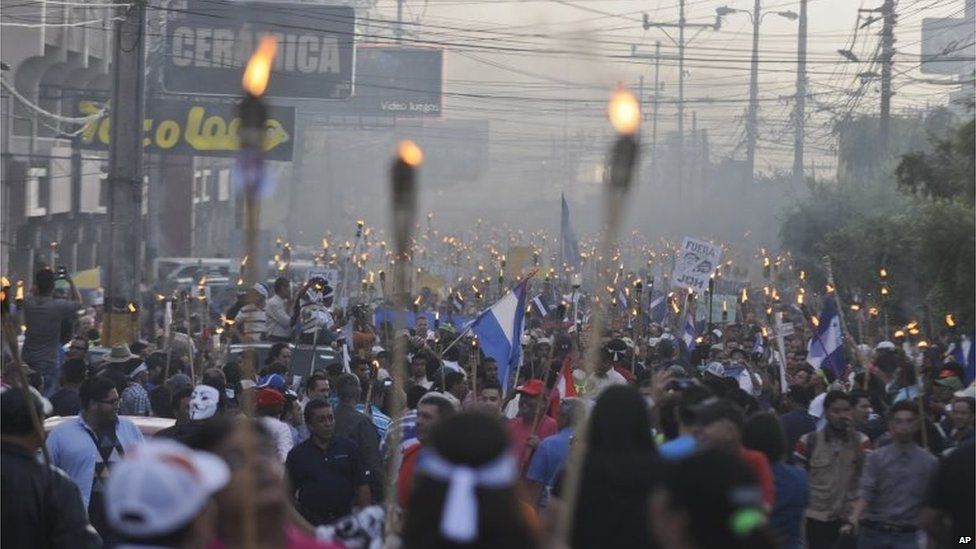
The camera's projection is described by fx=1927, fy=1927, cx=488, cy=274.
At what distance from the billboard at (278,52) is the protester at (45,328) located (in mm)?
30430

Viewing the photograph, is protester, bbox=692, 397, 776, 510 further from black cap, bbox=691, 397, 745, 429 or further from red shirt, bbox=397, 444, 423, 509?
red shirt, bbox=397, 444, 423, 509

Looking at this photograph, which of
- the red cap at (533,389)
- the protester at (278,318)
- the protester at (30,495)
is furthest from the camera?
the protester at (278,318)

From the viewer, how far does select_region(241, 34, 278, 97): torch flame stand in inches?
179

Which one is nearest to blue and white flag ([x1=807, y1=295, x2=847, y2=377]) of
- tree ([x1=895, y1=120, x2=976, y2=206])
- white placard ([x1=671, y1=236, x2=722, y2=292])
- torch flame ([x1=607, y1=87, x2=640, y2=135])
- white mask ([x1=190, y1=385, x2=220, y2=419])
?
tree ([x1=895, y1=120, x2=976, y2=206])

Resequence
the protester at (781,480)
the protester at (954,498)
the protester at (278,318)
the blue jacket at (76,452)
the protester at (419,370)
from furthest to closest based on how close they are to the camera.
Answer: the protester at (278,318)
the protester at (419,370)
the blue jacket at (76,452)
the protester at (781,480)
the protester at (954,498)

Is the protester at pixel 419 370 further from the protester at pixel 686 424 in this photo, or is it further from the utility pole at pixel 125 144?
the protester at pixel 686 424

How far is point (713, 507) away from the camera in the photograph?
4.44 m

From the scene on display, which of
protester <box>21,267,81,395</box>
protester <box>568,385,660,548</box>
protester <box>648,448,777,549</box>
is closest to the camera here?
protester <box>648,448,777,549</box>

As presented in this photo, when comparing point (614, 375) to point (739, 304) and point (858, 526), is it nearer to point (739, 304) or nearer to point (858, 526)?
point (858, 526)

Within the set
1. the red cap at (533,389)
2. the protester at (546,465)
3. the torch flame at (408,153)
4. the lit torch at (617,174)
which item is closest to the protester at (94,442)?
the protester at (546,465)

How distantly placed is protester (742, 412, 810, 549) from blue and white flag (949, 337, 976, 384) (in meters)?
6.42

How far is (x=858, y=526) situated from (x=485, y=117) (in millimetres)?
94181

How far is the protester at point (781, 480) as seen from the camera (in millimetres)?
8109

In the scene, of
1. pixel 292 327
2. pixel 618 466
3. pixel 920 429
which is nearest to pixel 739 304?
pixel 292 327
